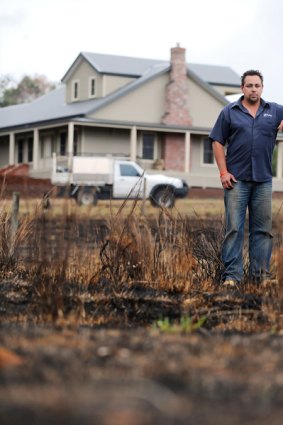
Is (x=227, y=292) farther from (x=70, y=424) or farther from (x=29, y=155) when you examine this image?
(x=29, y=155)

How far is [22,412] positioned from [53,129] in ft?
147

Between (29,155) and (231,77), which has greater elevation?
(231,77)

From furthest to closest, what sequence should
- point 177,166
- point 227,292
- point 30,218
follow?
point 177,166 < point 30,218 < point 227,292

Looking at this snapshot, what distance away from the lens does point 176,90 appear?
45.0 m

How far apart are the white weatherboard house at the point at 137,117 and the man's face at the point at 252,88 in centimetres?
3430

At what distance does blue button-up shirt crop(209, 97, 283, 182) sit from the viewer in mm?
8484

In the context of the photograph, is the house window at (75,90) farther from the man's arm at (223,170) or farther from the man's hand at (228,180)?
the man's hand at (228,180)

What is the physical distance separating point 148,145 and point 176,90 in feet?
9.85

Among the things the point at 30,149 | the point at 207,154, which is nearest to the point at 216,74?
the point at 207,154

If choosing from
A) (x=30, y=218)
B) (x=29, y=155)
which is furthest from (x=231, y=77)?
(x=30, y=218)

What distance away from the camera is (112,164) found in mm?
33344

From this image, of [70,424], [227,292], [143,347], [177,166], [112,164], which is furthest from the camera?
[177,166]

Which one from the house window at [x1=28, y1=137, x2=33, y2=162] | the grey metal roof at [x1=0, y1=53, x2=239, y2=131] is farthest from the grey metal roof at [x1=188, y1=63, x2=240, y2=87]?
the house window at [x1=28, y1=137, x2=33, y2=162]

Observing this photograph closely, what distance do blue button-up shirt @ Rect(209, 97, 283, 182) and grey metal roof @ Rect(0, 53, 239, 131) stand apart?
35.1 meters
